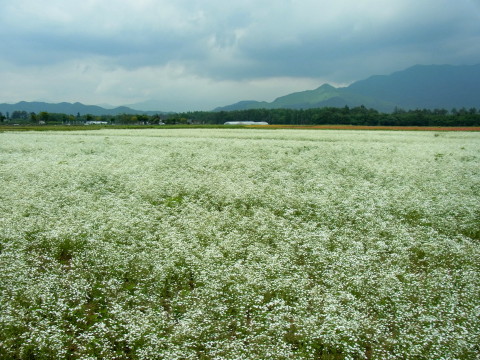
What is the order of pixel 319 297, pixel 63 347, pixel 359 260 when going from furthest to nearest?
pixel 359 260 → pixel 319 297 → pixel 63 347

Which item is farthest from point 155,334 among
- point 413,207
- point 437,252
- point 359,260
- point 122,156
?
point 122,156

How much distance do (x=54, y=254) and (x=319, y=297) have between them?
8.76 meters

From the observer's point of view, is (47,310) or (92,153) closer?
(47,310)

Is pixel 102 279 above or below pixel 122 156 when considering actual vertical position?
below

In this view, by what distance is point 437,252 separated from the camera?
11.6m

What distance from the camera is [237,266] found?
1050 cm

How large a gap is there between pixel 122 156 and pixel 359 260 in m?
21.8

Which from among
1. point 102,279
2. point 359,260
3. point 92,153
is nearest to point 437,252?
point 359,260

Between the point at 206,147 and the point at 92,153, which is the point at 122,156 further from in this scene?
the point at 206,147

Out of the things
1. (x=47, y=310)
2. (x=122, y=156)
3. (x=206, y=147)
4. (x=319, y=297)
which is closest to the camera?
(x=47, y=310)

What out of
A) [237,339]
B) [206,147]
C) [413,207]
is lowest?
[237,339]

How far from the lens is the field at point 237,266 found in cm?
750

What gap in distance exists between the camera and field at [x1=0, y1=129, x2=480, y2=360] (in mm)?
7496

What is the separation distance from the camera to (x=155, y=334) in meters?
7.60
